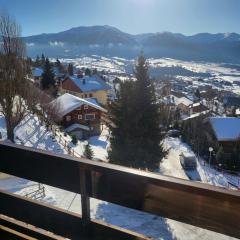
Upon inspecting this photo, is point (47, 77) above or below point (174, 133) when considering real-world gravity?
above

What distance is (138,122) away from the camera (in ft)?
56.5

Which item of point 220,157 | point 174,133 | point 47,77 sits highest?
point 47,77

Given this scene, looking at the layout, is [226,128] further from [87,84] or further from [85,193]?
[85,193]

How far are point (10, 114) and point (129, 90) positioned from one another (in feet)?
22.8

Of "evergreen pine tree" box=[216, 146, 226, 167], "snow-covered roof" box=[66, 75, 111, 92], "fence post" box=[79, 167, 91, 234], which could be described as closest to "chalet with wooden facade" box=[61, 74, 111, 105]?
"snow-covered roof" box=[66, 75, 111, 92]

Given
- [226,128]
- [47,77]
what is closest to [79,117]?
[226,128]

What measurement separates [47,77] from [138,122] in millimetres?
30743

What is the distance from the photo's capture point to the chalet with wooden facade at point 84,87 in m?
46.3

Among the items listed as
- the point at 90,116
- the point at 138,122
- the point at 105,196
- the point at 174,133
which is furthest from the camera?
the point at 174,133

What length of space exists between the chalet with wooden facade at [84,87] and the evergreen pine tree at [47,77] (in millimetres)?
2441

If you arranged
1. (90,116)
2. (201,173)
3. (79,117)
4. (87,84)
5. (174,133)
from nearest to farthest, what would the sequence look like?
(201,173) < (79,117) < (90,116) < (174,133) < (87,84)

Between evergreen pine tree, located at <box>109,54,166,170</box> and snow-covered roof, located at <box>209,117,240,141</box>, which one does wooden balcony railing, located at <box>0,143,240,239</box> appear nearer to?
evergreen pine tree, located at <box>109,54,166,170</box>

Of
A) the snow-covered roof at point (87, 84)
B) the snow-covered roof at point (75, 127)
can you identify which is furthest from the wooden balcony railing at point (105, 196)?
the snow-covered roof at point (87, 84)

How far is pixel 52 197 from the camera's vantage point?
12.8 meters
